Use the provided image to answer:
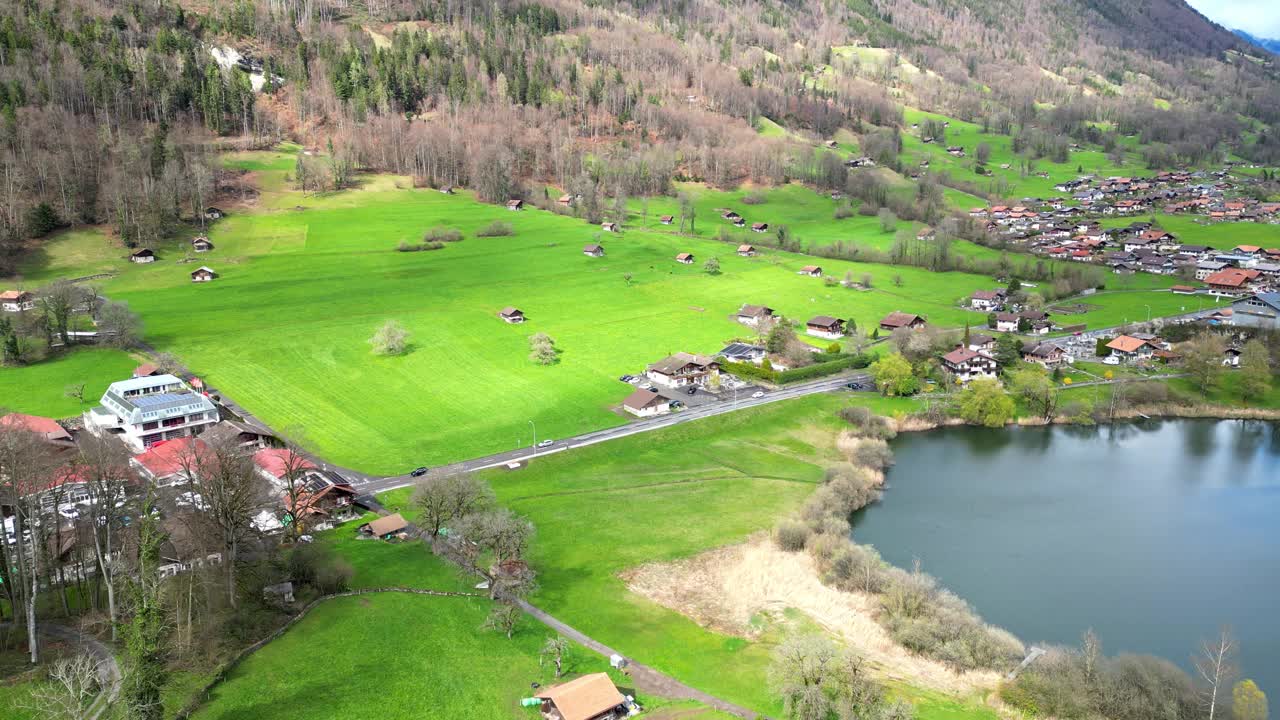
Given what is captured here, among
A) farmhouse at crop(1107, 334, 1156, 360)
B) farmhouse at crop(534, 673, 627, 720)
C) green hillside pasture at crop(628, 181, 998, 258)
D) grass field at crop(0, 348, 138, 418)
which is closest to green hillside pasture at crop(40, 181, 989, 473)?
grass field at crop(0, 348, 138, 418)

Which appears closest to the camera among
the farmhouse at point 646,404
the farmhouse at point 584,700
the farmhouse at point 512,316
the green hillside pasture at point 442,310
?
A: the farmhouse at point 584,700

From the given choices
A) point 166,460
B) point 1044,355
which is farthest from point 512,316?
point 1044,355

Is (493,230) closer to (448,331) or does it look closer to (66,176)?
(448,331)

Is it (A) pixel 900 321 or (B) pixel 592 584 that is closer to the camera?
(B) pixel 592 584

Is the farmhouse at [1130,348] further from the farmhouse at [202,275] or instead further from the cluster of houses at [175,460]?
the farmhouse at [202,275]

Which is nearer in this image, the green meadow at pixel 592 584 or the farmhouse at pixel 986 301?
the green meadow at pixel 592 584

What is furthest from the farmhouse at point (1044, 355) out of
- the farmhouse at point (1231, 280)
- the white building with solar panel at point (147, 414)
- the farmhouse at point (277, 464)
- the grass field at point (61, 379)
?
the grass field at point (61, 379)

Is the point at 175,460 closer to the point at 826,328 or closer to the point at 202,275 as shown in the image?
the point at 202,275

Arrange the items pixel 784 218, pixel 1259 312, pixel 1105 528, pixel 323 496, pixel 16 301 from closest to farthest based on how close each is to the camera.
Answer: pixel 323 496 → pixel 1105 528 → pixel 16 301 → pixel 1259 312 → pixel 784 218
